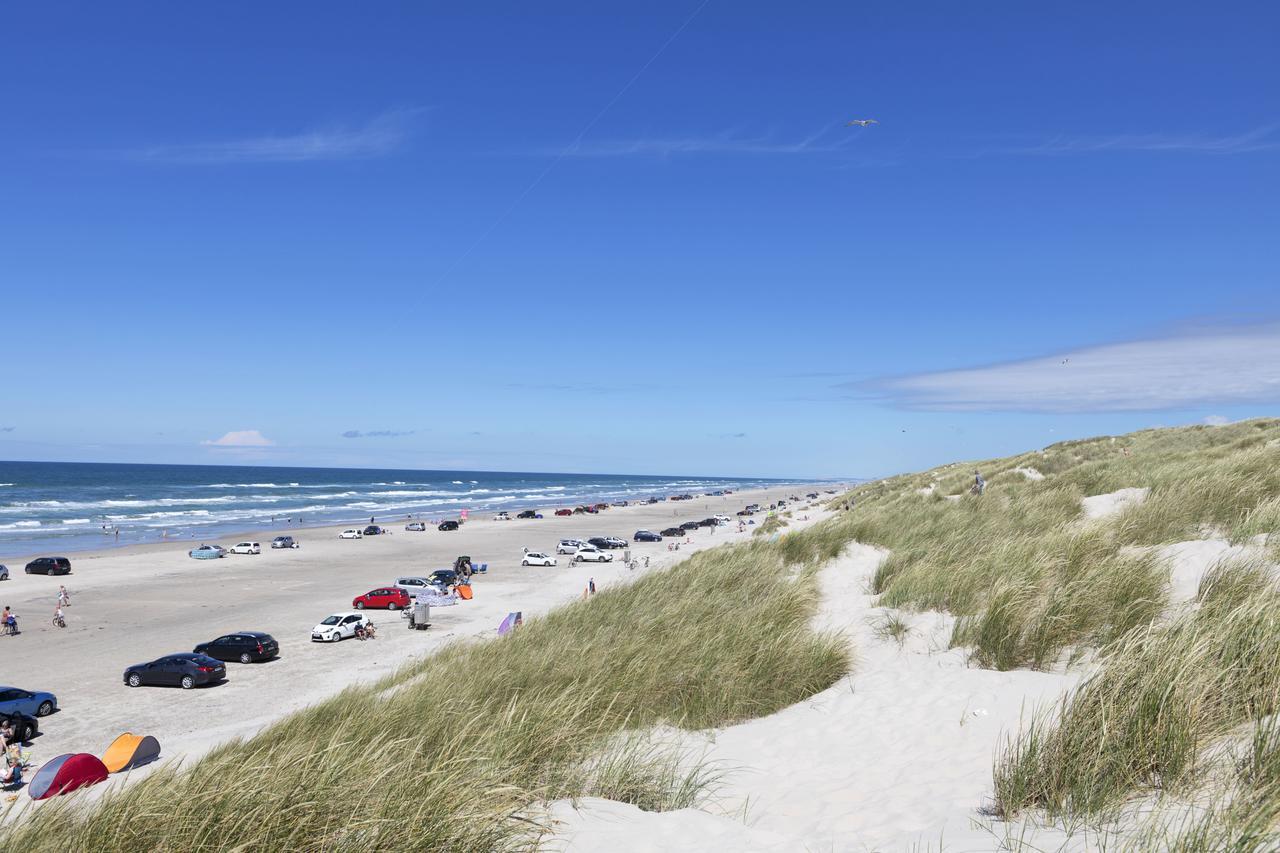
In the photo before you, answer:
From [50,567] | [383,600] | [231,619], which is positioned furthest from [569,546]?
[50,567]

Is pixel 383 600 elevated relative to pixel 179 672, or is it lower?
lower

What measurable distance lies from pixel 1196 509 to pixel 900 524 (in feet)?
25.7

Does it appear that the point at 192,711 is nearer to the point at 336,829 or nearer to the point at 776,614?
the point at 776,614

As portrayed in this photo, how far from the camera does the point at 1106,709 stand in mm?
4840

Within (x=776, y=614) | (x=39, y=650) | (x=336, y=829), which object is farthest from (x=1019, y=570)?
(x=39, y=650)

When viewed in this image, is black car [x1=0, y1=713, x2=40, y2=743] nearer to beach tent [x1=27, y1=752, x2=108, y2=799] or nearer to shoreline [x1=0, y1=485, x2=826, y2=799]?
shoreline [x1=0, y1=485, x2=826, y2=799]

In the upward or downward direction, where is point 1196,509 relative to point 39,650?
upward

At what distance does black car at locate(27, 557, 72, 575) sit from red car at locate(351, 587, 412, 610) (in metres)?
22.4

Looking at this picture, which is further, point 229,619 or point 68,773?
point 229,619

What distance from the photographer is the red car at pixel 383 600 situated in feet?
113

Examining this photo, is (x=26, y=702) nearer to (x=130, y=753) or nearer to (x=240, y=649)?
(x=240, y=649)

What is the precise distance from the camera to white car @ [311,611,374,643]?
90.9 feet

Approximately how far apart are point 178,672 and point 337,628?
648 centimetres

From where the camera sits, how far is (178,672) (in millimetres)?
21750
